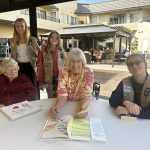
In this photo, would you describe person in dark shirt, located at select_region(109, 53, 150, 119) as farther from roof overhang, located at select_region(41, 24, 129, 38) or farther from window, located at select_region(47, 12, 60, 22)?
window, located at select_region(47, 12, 60, 22)

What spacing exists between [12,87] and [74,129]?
0.94 m

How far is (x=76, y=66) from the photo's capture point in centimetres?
151

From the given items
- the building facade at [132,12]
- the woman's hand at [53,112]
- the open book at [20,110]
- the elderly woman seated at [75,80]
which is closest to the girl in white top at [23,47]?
the elderly woman seated at [75,80]

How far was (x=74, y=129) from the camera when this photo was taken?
1.00m

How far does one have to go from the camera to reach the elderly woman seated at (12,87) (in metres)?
1.75

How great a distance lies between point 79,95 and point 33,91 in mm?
489

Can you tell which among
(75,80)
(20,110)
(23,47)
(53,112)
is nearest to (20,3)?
(23,47)

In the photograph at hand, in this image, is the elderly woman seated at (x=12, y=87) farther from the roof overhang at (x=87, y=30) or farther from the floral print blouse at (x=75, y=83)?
the roof overhang at (x=87, y=30)

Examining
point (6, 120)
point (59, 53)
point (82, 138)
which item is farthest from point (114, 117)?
point (59, 53)

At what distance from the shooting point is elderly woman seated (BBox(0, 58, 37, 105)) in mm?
1745

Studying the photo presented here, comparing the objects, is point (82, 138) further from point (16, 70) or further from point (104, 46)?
point (104, 46)

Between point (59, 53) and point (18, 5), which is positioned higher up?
point (18, 5)

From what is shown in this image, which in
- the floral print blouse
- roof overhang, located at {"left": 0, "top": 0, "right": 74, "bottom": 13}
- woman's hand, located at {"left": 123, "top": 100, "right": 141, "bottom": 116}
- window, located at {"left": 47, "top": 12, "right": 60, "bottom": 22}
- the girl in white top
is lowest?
woman's hand, located at {"left": 123, "top": 100, "right": 141, "bottom": 116}

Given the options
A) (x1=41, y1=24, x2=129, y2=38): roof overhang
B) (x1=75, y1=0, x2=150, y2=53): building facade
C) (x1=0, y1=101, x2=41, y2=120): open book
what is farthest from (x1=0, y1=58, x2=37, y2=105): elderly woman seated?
(x1=41, y1=24, x2=129, y2=38): roof overhang
